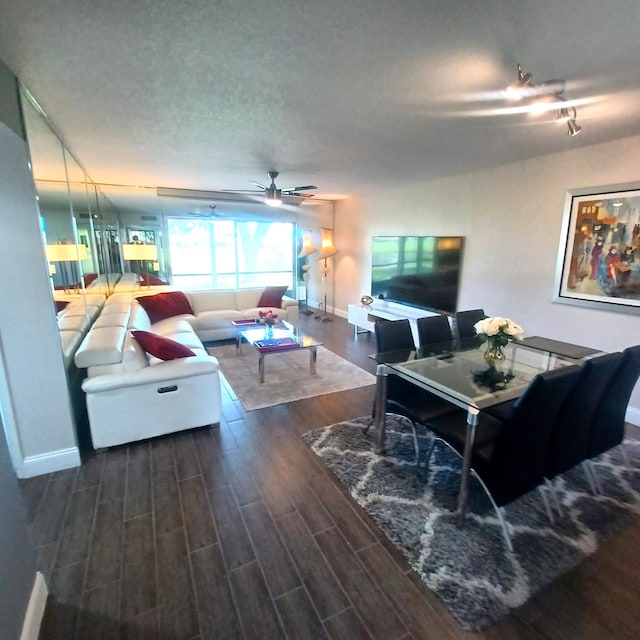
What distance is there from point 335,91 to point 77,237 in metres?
2.73

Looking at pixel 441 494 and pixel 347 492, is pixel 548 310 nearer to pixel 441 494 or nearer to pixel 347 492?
pixel 441 494

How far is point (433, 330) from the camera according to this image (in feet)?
10.0

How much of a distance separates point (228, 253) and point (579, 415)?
7430mm

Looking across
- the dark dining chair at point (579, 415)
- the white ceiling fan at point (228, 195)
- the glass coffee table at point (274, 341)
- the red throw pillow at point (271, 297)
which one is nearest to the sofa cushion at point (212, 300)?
the red throw pillow at point (271, 297)

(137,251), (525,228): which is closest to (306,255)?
(137,251)

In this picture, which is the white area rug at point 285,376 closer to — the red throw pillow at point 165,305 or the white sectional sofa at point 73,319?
the red throw pillow at point 165,305

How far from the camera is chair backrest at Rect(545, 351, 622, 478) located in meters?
1.78

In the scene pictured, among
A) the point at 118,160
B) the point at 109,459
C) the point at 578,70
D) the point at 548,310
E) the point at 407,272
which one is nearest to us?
the point at 578,70

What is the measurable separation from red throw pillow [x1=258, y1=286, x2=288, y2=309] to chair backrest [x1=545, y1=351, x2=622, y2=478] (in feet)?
14.9

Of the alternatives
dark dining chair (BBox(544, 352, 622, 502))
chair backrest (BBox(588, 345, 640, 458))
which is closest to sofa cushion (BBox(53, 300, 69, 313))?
dark dining chair (BBox(544, 352, 622, 502))

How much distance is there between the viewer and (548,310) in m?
3.50

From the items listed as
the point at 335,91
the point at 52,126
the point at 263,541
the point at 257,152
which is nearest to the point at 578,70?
the point at 335,91

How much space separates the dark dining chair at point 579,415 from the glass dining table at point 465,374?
29cm

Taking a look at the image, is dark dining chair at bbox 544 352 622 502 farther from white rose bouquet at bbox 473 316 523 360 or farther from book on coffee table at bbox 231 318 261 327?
book on coffee table at bbox 231 318 261 327
